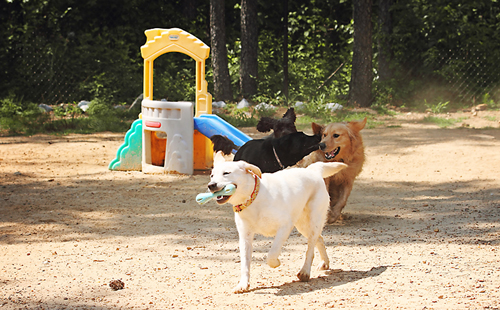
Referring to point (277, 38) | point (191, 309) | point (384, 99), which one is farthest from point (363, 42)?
point (191, 309)

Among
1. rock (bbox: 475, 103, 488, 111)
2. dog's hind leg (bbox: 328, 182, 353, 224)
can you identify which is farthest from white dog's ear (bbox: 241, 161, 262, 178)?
rock (bbox: 475, 103, 488, 111)

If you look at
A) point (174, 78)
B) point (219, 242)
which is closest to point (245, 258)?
point (219, 242)

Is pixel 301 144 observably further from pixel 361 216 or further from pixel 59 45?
pixel 59 45

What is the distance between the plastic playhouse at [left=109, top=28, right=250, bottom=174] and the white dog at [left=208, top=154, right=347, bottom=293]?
11.7ft

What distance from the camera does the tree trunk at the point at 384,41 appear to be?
16.1m

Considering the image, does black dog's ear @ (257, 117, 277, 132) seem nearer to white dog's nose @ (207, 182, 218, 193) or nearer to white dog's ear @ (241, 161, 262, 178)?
white dog's ear @ (241, 161, 262, 178)

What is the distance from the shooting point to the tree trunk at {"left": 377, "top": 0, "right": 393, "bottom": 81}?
16062mm

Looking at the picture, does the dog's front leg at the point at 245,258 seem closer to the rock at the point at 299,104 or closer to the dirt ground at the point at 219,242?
the dirt ground at the point at 219,242

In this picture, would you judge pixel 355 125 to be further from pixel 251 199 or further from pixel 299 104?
pixel 299 104

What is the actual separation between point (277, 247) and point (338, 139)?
2396 millimetres

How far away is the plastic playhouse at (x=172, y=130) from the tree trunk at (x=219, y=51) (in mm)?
5829

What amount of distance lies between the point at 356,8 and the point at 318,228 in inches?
446

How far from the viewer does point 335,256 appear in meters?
4.68

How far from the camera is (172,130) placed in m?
8.30
